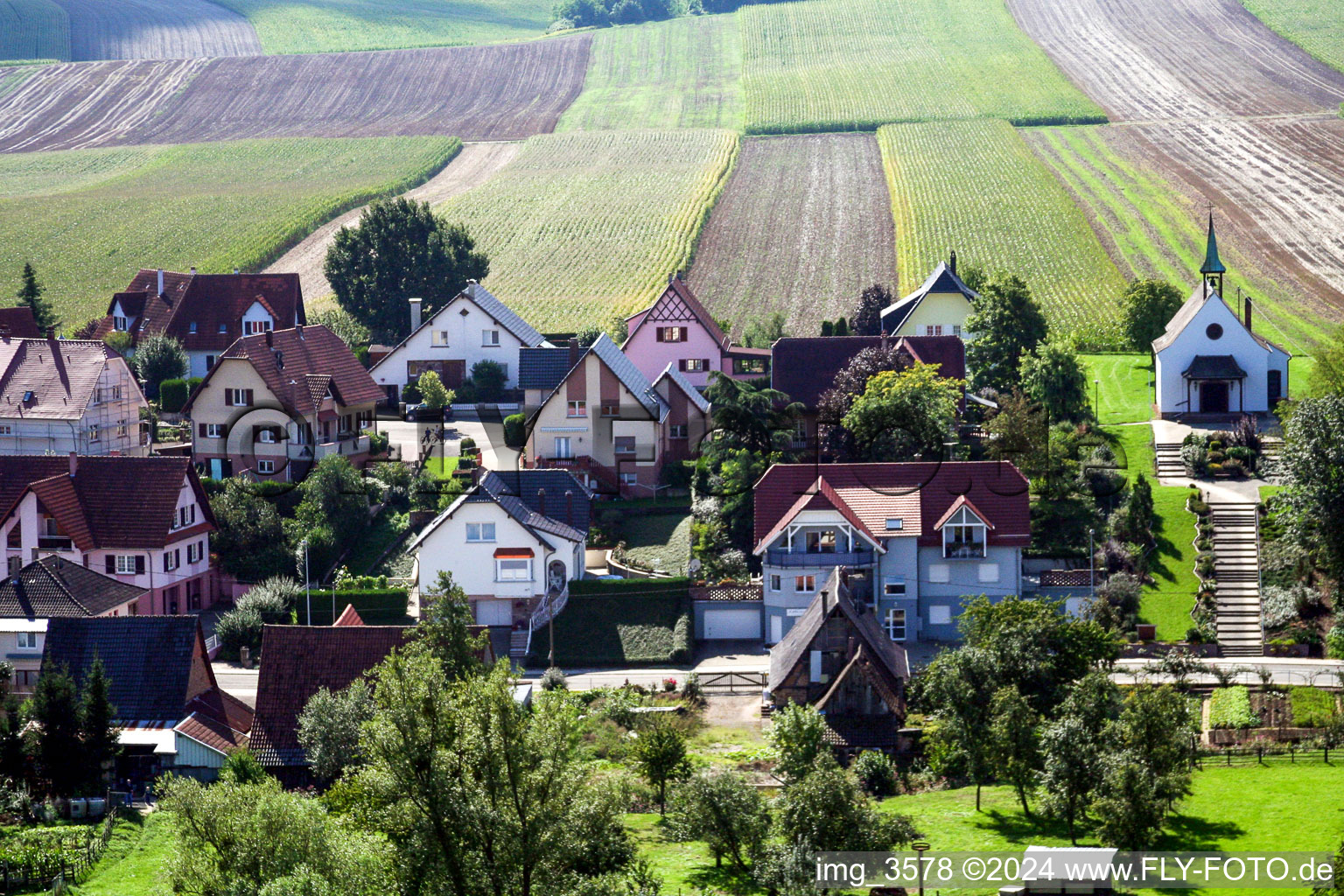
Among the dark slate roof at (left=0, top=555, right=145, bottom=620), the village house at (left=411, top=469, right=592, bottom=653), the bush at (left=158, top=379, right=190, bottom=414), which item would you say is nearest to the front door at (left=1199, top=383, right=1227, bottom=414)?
the village house at (left=411, top=469, right=592, bottom=653)

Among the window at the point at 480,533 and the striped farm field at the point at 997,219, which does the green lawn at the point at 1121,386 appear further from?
the window at the point at 480,533

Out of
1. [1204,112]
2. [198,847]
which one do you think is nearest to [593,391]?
[198,847]

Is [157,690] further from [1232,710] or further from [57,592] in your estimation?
[1232,710]

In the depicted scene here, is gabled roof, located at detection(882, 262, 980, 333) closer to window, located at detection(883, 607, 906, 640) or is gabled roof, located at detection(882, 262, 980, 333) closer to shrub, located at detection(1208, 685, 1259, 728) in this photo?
window, located at detection(883, 607, 906, 640)

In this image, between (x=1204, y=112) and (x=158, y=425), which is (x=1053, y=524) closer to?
(x=158, y=425)

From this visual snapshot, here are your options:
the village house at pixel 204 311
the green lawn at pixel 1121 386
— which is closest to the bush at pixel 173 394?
the village house at pixel 204 311

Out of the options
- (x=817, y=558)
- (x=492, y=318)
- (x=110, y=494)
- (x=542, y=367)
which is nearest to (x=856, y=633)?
(x=817, y=558)
